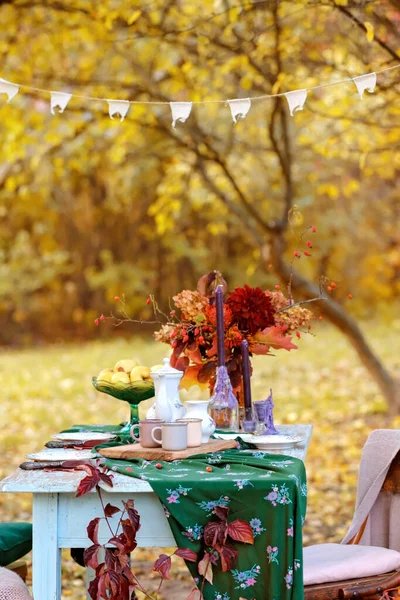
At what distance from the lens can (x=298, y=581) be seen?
6.83ft

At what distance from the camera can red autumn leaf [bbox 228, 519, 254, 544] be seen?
2.05 m

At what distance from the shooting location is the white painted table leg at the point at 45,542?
2113mm

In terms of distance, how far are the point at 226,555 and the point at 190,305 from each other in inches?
40.4

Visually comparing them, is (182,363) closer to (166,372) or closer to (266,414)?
(266,414)

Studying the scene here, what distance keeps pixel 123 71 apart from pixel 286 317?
17.3ft

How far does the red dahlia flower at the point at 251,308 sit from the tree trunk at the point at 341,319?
3.15 meters

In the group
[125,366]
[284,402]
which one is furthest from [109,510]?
[284,402]

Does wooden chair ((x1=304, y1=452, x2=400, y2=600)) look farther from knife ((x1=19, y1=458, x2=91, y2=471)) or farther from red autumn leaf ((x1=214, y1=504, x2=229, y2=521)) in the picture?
knife ((x1=19, y1=458, x2=91, y2=471))

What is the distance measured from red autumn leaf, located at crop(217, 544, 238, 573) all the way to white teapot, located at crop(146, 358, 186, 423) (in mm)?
514

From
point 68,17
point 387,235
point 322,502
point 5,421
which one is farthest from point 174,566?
point 387,235

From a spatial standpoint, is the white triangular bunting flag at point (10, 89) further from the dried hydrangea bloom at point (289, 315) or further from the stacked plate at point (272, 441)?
the stacked plate at point (272, 441)

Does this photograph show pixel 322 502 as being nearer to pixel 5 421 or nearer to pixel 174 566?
pixel 174 566

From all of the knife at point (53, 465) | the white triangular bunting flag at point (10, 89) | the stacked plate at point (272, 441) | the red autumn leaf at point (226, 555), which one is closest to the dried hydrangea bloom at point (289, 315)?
the stacked plate at point (272, 441)

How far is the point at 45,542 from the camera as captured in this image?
2113 millimetres
